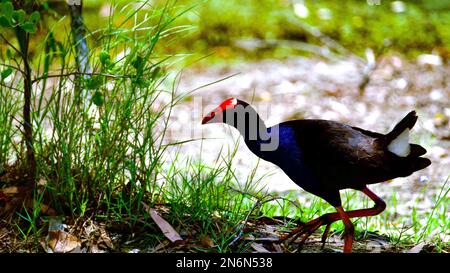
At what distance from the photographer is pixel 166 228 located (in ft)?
9.53

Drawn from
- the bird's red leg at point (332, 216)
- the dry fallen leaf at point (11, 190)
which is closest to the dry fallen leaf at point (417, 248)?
the bird's red leg at point (332, 216)

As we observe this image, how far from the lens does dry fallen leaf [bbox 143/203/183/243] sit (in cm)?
288

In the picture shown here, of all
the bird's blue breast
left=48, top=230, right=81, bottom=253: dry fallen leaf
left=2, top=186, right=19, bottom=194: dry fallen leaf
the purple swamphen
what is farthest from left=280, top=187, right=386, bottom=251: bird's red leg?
left=2, top=186, right=19, bottom=194: dry fallen leaf

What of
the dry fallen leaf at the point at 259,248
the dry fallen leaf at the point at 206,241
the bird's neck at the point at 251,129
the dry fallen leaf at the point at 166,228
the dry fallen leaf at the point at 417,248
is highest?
the bird's neck at the point at 251,129

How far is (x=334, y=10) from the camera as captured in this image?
6422 millimetres

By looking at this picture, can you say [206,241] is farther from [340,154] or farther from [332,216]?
[340,154]

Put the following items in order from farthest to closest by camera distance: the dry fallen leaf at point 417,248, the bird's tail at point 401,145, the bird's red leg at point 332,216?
the dry fallen leaf at point 417,248 → the bird's red leg at point 332,216 → the bird's tail at point 401,145

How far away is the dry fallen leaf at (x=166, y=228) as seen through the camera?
2.88 m

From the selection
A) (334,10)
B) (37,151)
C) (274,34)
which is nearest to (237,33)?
(274,34)

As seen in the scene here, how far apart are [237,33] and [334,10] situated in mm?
850

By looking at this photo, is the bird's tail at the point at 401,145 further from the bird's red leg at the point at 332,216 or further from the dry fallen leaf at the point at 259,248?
the dry fallen leaf at the point at 259,248

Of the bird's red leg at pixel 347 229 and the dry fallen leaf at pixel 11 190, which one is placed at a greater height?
the dry fallen leaf at pixel 11 190
